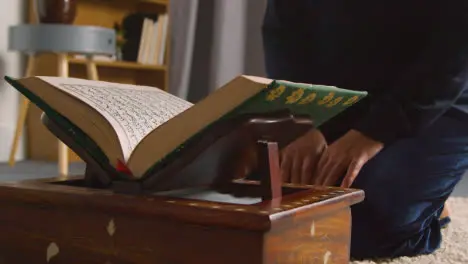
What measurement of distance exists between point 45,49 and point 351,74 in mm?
1221

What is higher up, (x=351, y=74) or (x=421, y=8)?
(x=421, y=8)

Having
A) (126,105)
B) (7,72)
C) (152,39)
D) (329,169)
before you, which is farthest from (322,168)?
(152,39)

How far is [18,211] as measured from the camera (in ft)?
2.01

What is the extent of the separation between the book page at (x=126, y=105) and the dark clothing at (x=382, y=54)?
46 cm

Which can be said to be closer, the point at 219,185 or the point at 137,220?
the point at 137,220

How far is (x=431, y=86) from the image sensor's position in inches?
40.9

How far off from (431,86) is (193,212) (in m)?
0.63

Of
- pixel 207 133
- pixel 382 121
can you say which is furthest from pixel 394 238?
pixel 207 133

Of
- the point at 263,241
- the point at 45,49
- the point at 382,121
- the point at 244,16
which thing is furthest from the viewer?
the point at 244,16

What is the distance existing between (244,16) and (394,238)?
1.40m

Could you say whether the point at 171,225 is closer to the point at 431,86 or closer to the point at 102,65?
the point at 431,86

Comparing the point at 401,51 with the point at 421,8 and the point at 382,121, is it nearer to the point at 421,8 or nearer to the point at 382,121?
the point at 421,8

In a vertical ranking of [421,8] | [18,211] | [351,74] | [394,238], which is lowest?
[394,238]

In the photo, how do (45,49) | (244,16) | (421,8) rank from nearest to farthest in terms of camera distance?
1. (421,8)
2. (45,49)
3. (244,16)
